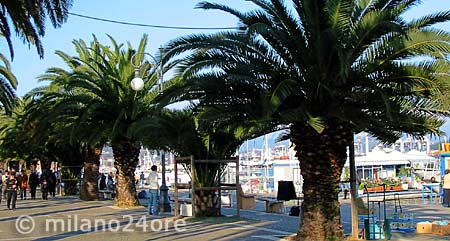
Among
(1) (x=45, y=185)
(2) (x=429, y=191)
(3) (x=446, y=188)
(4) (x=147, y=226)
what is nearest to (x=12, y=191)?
(1) (x=45, y=185)

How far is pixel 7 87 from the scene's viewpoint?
2294cm

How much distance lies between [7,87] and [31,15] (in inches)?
416

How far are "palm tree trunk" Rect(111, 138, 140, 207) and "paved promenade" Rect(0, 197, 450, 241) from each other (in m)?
1.80

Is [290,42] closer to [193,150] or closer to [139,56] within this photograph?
[193,150]

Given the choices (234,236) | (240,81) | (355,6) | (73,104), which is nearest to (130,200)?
(73,104)

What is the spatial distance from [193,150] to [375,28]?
956 cm

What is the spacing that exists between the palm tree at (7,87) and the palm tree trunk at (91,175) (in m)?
6.52

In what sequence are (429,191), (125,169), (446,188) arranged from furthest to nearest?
1. (429,191)
2. (125,169)
3. (446,188)

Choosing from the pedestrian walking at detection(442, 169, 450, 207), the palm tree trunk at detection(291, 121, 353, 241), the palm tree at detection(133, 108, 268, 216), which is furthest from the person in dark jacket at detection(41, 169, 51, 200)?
the palm tree trunk at detection(291, 121, 353, 241)

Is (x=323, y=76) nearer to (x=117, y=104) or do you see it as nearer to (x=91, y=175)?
(x=117, y=104)

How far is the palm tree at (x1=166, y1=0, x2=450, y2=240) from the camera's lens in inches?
465

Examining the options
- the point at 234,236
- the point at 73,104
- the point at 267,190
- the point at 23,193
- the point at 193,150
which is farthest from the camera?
the point at 267,190

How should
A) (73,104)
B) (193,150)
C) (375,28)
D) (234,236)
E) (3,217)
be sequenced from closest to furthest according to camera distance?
1. (375,28)
2. (234,236)
3. (193,150)
4. (3,217)
5. (73,104)

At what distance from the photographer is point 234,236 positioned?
14.5 metres
